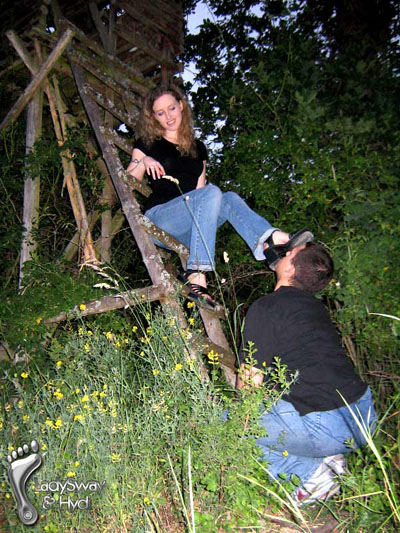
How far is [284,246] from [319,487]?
1.38 metres

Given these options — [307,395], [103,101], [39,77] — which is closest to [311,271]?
[307,395]

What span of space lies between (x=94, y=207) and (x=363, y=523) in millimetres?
3572

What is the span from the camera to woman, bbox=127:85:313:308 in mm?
2859

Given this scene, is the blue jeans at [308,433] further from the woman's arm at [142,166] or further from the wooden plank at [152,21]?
the wooden plank at [152,21]

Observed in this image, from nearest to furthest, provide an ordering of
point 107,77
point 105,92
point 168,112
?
point 168,112 → point 107,77 → point 105,92

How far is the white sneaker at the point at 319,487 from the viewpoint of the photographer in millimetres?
2086

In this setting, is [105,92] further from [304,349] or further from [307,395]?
[307,395]

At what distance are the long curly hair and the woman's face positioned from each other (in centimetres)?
3

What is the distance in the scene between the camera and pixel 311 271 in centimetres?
241

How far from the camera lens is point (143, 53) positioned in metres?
5.22

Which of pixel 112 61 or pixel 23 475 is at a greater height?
pixel 112 61

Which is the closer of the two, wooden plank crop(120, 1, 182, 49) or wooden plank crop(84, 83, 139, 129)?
wooden plank crop(84, 83, 139, 129)

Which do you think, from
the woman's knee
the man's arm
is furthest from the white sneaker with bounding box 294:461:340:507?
the woman's knee

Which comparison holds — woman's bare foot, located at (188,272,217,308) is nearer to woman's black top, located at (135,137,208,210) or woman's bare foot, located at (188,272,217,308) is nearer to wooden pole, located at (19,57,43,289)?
woman's black top, located at (135,137,208,210)
